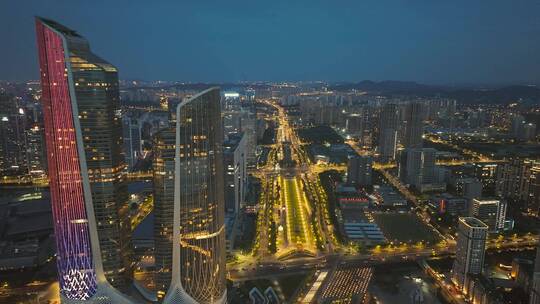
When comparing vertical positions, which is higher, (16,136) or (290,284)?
(16,136)

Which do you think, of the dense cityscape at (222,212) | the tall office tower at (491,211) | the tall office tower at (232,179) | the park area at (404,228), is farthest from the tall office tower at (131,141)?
the tall office tower at (491,211)

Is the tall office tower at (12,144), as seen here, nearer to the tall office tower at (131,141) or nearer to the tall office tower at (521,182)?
the tall office tower at (131,141)

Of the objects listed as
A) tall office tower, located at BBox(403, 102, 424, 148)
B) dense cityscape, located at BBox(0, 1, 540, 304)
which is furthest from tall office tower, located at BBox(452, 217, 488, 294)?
tall office tower, located at BBox(403, 102, 424, 148)

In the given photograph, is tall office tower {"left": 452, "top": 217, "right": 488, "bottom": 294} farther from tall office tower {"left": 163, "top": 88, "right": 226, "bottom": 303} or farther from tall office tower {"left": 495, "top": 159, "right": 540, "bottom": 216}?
tall office tower {"left": 495, "top": 159, "right": 540, "bottom": 216}

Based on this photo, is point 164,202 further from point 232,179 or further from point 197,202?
point 232,179

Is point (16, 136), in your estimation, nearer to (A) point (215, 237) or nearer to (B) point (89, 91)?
(B) point (89, 91)

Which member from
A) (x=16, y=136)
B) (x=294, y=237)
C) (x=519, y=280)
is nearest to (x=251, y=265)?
(x=294, y=237)
